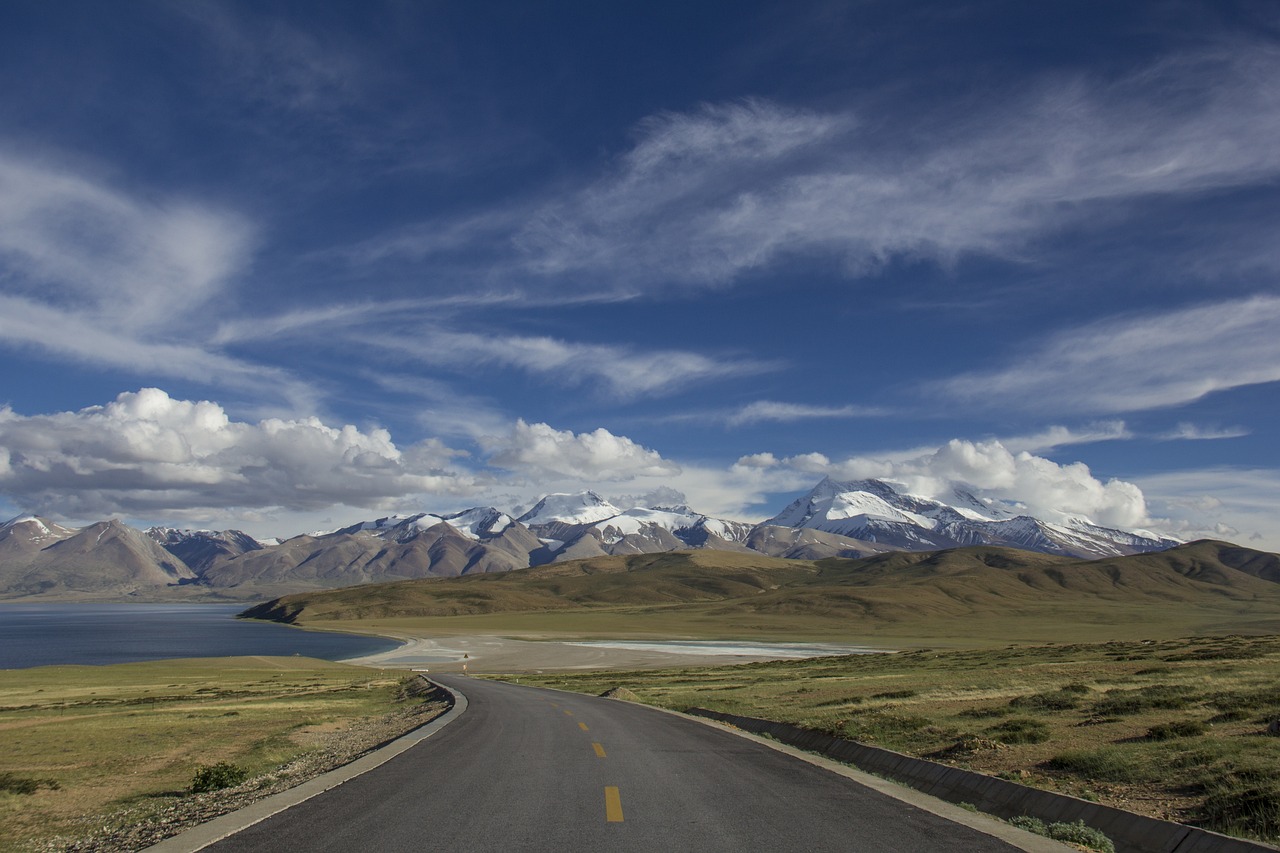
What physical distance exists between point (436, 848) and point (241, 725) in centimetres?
3168

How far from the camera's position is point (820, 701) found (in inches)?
1484

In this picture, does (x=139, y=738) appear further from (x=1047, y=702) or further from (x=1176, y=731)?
(x=1176, y=731)

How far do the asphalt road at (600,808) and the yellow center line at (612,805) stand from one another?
36 millimetres

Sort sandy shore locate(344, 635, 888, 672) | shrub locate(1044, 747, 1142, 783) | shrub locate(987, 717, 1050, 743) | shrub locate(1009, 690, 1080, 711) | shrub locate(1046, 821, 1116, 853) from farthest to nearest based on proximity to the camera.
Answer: sandy shore locate(344, 635, 888, 672) < shrub locate(1009, 690, 1080, 711) < shrub locate(987, 717, 1050, 743) < shrub locate(1044, 747, 1142, 783) < shrub locate(1046, 821, 1116, 853)

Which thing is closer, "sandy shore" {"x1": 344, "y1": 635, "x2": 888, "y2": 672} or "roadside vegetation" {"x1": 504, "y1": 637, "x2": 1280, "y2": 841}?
"roadside vegetation" {"x1": 504, "y1": 637, "x2": 1280, "y2": 841}

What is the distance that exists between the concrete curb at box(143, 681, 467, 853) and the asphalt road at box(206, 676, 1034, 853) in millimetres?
312

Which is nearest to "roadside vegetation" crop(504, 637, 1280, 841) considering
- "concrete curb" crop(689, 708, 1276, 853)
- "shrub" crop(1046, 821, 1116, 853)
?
"concrete curb" crop(689, 708, 1276, 853)

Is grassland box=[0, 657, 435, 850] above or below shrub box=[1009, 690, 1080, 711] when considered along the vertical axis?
below

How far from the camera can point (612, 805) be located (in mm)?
13273

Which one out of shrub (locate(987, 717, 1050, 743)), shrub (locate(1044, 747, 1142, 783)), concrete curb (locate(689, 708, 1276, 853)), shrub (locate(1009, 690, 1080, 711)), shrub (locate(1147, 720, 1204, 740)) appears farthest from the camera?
shrub (locate(1009, 690, 1080, 711))

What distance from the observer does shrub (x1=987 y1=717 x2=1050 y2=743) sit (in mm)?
21516

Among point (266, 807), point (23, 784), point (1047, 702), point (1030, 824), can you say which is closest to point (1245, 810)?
point (1030, 824)

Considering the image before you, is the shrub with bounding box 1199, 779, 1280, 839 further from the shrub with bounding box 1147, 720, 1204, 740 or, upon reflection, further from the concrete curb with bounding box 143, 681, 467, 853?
the concrete curb with bounding box 143, 681, 467, 853

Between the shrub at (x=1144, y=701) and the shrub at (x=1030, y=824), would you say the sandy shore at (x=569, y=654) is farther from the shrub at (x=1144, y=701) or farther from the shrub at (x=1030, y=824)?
the shrub at (x=1030, y=824)
